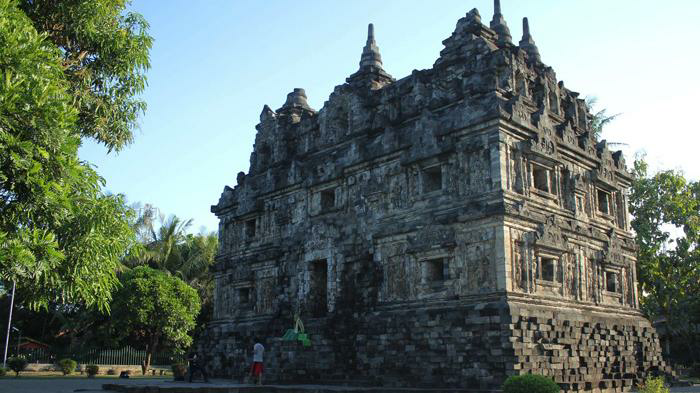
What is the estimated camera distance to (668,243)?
3167cm

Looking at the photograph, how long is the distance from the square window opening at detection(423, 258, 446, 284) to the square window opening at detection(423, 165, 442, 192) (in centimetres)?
237

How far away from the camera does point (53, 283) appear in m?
10.0

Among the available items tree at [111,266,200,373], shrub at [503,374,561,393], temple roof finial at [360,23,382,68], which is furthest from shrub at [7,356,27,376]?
shrub at [503,374,561,393]

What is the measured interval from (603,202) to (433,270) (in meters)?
7.84

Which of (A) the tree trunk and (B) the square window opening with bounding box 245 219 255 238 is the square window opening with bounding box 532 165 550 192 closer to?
(B) the square window opening with bounding box 245 219 255 238

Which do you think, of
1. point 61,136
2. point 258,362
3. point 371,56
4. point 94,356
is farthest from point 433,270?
point 94,356

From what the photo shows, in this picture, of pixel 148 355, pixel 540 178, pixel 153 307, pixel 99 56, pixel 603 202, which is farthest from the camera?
pixel 148 355

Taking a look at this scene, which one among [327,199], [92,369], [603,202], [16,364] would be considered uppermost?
[327,199]

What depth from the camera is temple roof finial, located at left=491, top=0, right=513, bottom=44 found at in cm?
2330

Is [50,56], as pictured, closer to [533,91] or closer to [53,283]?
[53,283]

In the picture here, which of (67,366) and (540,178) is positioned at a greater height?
(540,178)

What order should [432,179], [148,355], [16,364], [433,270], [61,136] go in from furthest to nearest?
[148,355], [16,364], [432,179], [433,270], [61,136]

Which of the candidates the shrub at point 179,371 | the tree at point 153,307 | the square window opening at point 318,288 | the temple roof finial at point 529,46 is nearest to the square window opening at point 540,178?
the temple roof finial at point 529,46

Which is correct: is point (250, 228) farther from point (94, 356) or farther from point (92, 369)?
point (94, 356)
